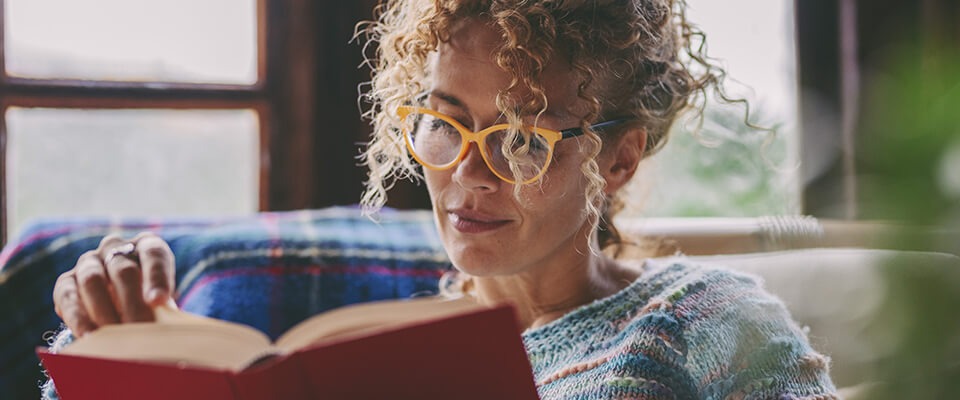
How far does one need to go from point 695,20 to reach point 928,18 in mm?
1348

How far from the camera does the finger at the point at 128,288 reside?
2.88 feet

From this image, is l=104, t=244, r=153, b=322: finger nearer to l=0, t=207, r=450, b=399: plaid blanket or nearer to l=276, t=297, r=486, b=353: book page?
l=276, t=297, r=486, b=353: book page


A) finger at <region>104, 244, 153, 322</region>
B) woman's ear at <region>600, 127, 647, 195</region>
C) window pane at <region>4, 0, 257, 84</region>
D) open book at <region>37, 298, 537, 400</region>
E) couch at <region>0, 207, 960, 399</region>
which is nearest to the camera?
open book at <region>37, 298, 537, 400</region>

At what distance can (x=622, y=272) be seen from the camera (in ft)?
4.50

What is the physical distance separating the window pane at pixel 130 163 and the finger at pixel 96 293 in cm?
125

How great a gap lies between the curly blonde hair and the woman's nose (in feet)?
0.27

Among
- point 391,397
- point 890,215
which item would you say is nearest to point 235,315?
point 391,397

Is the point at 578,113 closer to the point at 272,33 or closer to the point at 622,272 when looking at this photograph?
the point at 622,272

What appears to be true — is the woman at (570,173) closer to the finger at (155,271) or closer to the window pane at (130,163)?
the finger at (155,271)

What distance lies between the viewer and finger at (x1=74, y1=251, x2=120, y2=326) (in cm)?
90

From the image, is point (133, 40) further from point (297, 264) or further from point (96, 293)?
point (96, 293)

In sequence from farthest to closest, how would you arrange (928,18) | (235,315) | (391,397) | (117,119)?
(928,18) < (117,119) < (235,315) < (391,397)

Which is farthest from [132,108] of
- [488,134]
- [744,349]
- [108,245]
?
[744,349]

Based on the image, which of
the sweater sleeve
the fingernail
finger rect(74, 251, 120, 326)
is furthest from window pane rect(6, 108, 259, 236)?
the sweater sleeve
